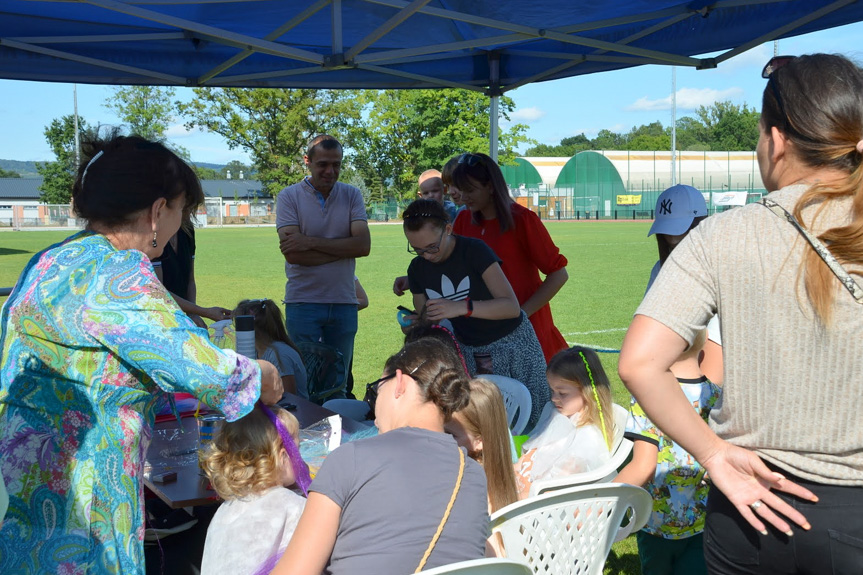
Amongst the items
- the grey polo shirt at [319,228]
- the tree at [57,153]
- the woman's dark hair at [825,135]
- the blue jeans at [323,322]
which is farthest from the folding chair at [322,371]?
the tree at [57,153]

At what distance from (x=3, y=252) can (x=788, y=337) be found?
28922 mm

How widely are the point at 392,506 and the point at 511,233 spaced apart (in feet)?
9.07

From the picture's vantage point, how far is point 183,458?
2.85 meters

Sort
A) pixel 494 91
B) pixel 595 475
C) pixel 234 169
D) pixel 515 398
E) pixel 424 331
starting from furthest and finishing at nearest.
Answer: pixel 234 169, pixel 494 91, pixel 515 398, pixel 424 331, pixel 595 475

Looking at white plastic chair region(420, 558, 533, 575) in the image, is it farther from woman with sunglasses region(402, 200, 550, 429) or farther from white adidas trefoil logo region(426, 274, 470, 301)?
white adidas trefoil logo region(426, 274, 470, 301)

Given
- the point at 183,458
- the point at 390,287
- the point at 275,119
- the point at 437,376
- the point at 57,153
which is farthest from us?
the point at 57,153

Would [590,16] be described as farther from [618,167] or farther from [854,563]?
[618,167]

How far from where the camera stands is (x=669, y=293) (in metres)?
1.56

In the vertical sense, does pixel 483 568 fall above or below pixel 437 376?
below

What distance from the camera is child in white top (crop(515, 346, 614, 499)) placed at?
2994 mm

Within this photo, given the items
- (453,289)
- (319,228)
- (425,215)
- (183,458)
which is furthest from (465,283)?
(319,228)

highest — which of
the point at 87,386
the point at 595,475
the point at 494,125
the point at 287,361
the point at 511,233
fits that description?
the point at 494,125

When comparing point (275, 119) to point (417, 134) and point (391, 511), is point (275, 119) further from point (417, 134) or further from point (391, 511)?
point (391, 511)

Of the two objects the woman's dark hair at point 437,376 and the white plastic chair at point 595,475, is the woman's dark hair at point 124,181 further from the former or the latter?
the white plastic chair at point 595,475
